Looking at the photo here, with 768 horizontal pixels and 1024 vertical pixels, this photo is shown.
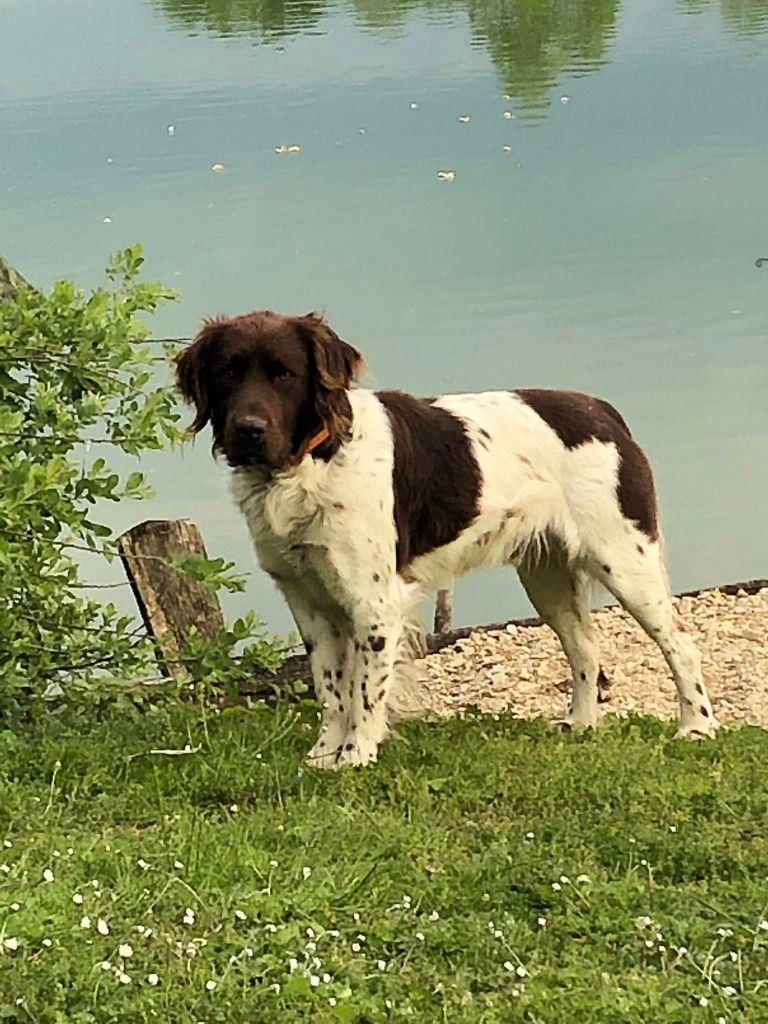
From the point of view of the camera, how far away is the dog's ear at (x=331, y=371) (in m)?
6.10

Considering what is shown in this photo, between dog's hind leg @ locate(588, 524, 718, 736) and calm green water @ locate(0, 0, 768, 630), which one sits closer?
dog's hind leg @ locate(588, 524, 718, 736)

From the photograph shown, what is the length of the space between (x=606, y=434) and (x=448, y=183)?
381 inches

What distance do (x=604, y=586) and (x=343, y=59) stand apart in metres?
16.3

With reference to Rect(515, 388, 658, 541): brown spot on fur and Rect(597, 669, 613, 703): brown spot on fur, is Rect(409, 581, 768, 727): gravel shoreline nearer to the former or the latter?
Rect(597, 669, 613, 703): brown spot on fur

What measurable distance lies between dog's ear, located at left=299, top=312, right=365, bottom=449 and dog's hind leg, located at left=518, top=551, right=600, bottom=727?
4.85ft

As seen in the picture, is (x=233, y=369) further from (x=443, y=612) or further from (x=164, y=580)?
(x=443, y=612)

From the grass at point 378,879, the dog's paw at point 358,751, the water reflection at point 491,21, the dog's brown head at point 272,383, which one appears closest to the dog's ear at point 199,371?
the dog's brown head at point 272,383

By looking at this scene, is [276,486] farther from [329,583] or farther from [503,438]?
[503,438]

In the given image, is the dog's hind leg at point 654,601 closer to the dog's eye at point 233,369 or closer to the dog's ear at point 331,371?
the dog's ear at point 331,371

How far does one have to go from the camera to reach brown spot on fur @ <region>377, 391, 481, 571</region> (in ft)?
21.2

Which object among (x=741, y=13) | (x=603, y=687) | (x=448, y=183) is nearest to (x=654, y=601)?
(x=603, y=687)

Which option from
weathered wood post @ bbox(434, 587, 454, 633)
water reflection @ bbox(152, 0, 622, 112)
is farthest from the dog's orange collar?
water reflection @ bbox(152, 0, 622, 112)

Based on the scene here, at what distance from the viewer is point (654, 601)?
7.14 meters

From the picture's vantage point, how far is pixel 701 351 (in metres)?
12.2
